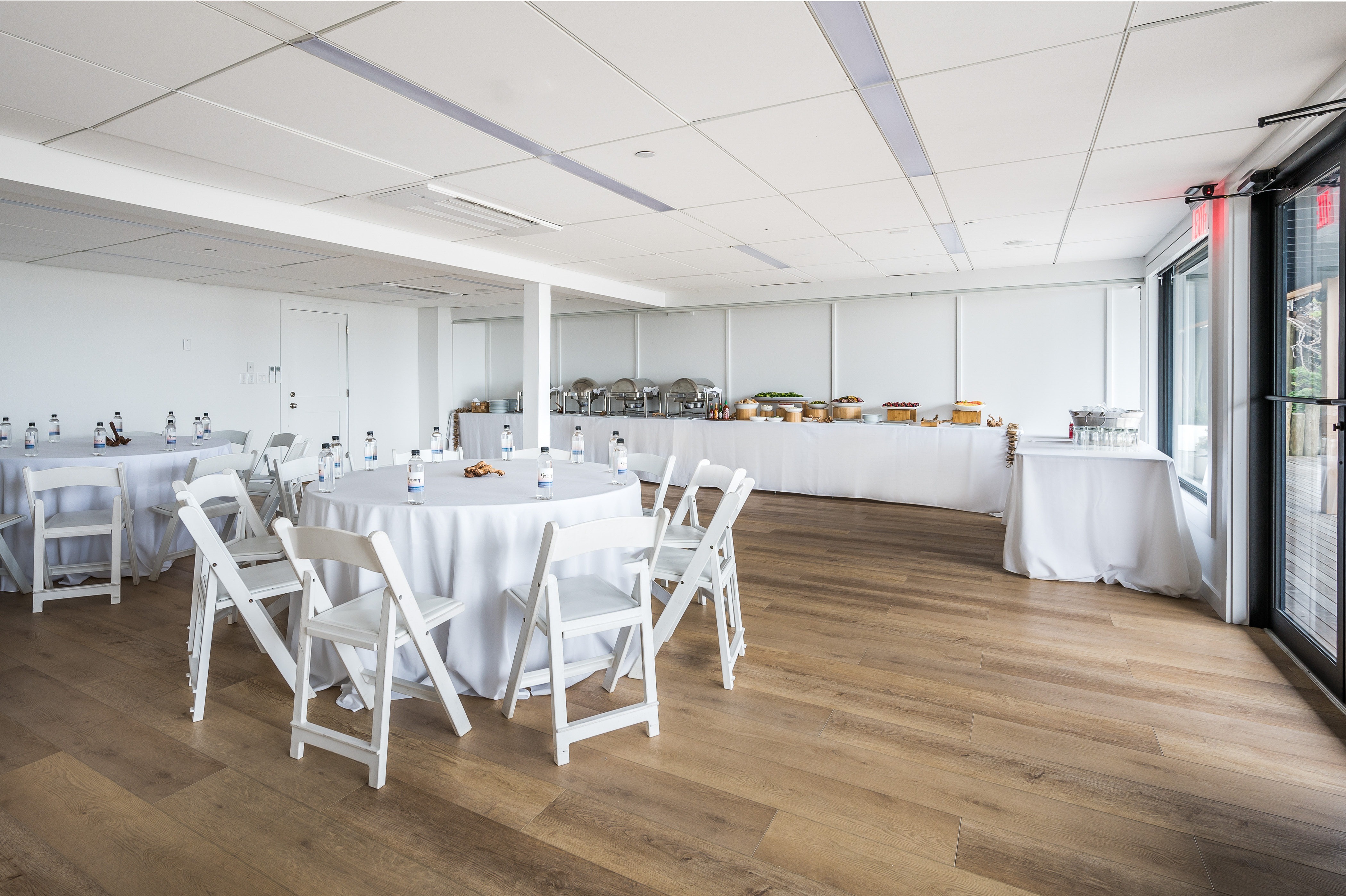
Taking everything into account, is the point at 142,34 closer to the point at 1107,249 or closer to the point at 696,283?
the point at 696,283

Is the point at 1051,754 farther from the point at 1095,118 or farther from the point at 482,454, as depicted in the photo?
the point at 482,454

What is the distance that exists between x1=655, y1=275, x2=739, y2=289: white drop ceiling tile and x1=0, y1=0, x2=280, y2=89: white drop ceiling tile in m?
5.38

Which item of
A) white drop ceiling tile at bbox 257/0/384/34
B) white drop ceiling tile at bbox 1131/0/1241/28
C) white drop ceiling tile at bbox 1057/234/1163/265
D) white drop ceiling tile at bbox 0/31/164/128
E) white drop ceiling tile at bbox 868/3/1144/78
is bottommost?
white drop ceiling tile at bbox 1131/0/1241/28

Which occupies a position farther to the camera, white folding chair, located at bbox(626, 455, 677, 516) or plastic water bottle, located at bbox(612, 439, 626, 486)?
white folding chair, located at bbox(626, 455, 677, 516)

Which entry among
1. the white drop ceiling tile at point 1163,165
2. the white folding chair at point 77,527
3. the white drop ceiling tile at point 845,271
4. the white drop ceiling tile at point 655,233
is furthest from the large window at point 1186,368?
the white folding chair at point 77,527

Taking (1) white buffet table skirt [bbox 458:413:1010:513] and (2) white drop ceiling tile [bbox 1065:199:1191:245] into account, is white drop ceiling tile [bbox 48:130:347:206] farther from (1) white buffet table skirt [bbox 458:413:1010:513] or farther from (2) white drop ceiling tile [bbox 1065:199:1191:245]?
(2) white drop ceiling tile [bbox 1065:199:1191:245]

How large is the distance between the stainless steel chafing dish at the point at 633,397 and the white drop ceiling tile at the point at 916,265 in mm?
3398

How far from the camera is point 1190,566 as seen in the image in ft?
13.8

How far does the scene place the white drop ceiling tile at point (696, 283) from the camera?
7730mm

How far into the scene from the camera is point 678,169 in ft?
12.6

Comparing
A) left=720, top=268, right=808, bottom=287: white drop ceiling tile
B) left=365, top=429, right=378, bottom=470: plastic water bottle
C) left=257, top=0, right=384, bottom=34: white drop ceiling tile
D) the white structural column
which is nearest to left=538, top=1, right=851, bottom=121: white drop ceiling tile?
left=257, top=0, right=384, bottom=34: white drop ceiling tile

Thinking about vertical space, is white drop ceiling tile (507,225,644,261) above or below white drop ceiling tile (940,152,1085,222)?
above

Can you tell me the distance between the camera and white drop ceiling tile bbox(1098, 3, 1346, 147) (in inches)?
90.0

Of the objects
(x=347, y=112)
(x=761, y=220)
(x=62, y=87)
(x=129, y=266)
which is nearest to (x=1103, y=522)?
(x=761, y=220)
